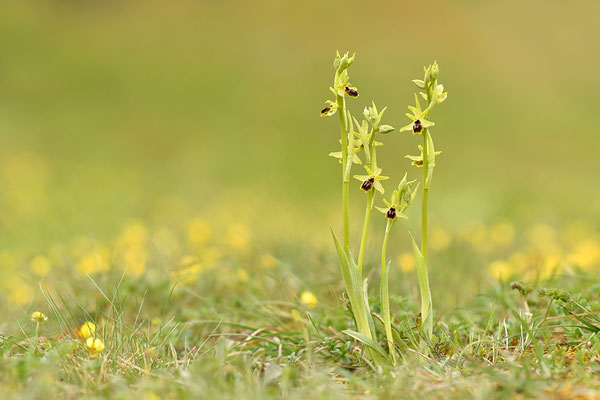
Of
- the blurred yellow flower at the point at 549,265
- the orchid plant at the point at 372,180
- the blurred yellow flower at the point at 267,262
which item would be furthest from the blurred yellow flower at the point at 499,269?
the orchid plant at the point at 372,180

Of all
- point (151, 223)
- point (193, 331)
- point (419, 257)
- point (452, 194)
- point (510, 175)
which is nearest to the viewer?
point (419, 257)

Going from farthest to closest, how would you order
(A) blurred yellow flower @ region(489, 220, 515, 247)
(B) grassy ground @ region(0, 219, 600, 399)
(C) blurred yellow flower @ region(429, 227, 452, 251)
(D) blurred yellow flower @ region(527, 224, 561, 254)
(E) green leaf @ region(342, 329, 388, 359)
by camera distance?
(A) blurred yellow flower @ region(489, 220, 515, 247) < (D) blurred yellow flower @ region(527, 224, 561, 254) < (C) blurred yellow flower @ region(429, 227, 452, 251) < (E) green leaf @ region(342, 329, 388, 359) < (B) grassy ground @ region(0, 219, 600, 399)

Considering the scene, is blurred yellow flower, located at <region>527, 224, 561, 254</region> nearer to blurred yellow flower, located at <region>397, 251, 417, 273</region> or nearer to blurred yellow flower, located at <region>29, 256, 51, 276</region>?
blurred yellow flower, located at <region>397, 251, 417, 273</region>

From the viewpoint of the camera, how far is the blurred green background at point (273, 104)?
8.43 m

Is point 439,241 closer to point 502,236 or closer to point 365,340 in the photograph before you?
point 502,236

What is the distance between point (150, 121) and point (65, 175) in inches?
103

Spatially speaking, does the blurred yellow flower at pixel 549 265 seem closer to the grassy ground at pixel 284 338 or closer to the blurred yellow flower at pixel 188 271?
the grassy ground at pixel 284 338

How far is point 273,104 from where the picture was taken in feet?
39.2

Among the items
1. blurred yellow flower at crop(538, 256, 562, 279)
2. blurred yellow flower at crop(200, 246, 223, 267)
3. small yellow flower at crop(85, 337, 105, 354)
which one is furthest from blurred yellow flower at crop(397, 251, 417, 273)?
small yellow flower at crop(85, 337, 105, 354)

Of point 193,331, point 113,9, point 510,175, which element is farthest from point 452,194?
point 113,9

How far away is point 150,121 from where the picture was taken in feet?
37.3

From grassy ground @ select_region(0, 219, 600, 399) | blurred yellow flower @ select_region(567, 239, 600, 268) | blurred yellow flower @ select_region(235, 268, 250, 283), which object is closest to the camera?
grassy ground @ select_region(0, 219, 600, 399)

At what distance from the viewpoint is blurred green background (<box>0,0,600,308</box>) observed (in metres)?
8.43

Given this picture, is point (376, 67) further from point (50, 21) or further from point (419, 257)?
point (419, 257)
